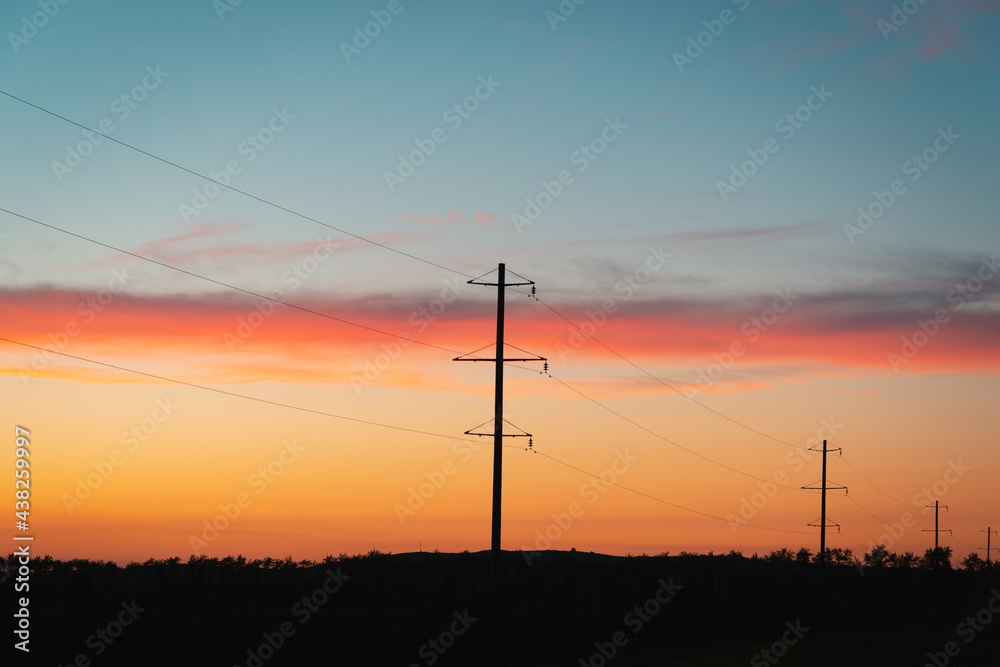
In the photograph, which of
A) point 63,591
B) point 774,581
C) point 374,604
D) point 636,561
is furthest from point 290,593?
point 774,581

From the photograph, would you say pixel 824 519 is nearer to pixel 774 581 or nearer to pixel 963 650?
pixel 774 581

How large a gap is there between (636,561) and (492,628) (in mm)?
94326

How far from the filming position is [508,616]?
54.2 metres

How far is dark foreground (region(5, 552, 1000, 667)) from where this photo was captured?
123 feet

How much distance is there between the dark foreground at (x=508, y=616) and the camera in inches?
1474

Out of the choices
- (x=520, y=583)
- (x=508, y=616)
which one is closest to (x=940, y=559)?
(x=520, y=583)
